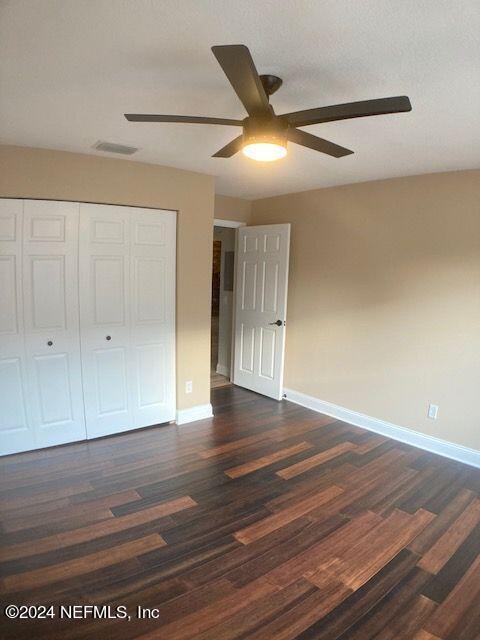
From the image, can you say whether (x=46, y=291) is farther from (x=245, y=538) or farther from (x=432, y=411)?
(x=432, y=411)

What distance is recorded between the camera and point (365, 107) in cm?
136

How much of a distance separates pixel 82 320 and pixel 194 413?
146 centimetres

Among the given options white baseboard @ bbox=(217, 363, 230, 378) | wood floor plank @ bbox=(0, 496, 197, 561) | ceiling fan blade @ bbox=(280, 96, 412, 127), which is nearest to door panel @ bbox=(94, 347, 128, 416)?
wood floor plank @ bbox=(0, 496, 197, 561)

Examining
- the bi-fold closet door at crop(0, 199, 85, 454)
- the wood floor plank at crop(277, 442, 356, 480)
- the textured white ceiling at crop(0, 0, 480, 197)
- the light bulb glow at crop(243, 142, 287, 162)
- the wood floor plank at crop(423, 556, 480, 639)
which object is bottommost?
the wood floor plank at crop(423, 556, 480, 639)

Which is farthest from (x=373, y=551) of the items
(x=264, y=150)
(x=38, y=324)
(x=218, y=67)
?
(x=38, y=324)

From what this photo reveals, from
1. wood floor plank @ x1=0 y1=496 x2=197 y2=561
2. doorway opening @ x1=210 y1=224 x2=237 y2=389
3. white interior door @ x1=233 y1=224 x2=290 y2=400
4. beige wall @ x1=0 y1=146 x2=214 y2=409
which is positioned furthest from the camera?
doorway opening @ x1=210 y1=224 x2=237 y2=389

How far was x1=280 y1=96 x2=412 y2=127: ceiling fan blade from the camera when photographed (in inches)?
51.3

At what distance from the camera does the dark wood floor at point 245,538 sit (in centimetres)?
167

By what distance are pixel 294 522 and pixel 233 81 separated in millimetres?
2366

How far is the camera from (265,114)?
1520 millimetres

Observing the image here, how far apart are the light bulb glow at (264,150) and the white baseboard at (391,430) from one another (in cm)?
285

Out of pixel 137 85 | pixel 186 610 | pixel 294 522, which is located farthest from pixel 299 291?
pixel 186 610

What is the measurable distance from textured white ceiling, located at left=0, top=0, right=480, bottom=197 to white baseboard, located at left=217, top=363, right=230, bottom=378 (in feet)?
11.2

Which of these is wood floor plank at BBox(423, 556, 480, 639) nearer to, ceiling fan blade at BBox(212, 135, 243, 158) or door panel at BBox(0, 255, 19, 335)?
ceiling fan blade at BBox(212, 135, 243, 158)
